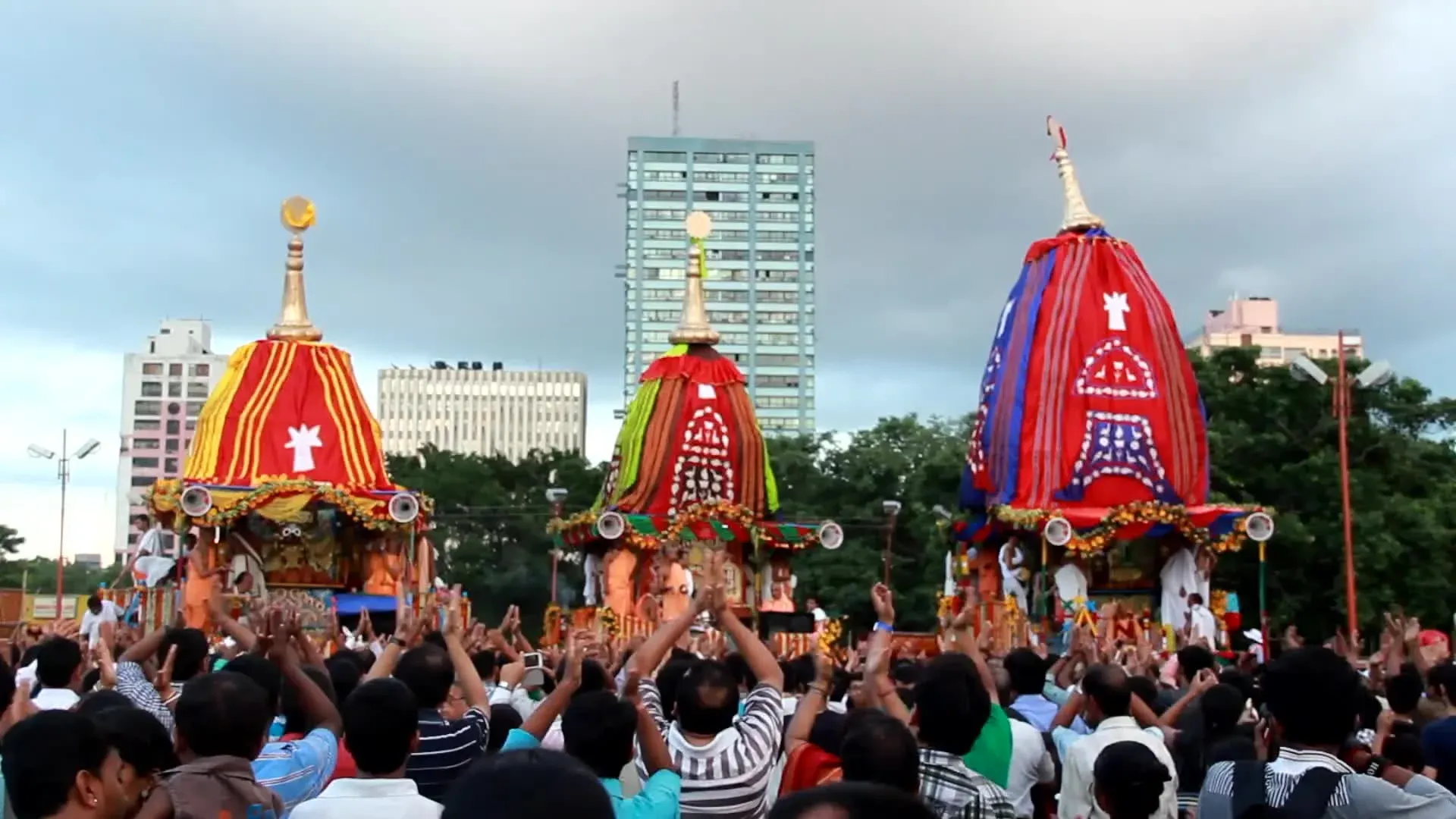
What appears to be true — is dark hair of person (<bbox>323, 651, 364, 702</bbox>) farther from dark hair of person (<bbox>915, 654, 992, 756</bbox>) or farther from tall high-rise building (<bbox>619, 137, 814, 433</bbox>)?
tall high-rise building (<bbox>619, 137, 814, 433</bbox>)

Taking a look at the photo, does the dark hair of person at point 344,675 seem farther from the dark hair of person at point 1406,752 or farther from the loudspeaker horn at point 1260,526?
the loudspeaker horn at point 1260,526

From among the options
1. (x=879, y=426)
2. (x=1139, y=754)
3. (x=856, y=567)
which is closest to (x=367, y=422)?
(x=856, y=567)

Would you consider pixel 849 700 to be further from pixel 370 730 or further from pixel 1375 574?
pixel 1375 574

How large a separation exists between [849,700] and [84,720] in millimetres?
3499

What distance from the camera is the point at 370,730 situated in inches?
195

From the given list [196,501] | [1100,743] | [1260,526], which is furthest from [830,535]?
[1100,743]

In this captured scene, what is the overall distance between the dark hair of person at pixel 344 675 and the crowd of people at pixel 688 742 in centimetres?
2

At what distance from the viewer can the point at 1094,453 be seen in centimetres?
3069

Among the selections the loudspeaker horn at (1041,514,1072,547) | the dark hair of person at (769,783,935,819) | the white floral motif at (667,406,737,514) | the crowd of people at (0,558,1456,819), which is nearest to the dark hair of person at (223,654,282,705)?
the crowd of people at (0,558,1456,819)

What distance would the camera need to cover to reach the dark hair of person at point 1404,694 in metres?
7.95

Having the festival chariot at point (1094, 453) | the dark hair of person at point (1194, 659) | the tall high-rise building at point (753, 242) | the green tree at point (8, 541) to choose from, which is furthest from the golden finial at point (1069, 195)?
the tall high-rise building at point (753, 242)

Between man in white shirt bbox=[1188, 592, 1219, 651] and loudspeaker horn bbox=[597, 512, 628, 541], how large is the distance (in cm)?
1182

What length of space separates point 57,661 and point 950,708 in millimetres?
4355

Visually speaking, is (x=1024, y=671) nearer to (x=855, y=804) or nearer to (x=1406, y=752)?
(x=1406, y=752)
